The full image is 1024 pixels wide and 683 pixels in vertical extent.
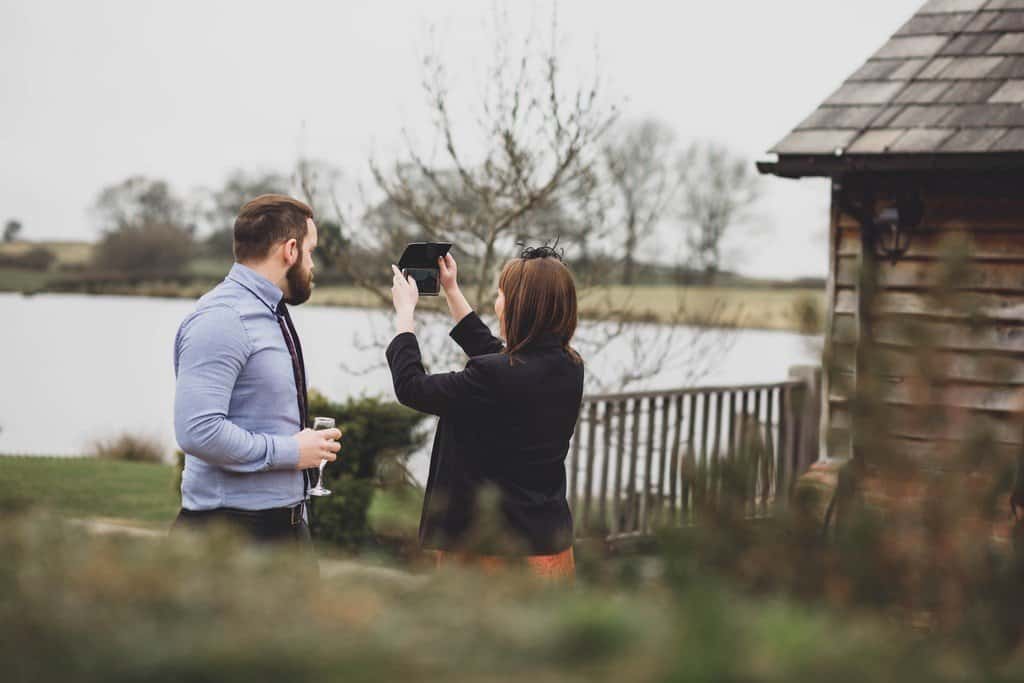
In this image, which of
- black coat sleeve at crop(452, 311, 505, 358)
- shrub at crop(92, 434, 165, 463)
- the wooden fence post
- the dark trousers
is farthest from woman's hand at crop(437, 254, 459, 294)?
shrub at crop(92, 434, 165, 463)

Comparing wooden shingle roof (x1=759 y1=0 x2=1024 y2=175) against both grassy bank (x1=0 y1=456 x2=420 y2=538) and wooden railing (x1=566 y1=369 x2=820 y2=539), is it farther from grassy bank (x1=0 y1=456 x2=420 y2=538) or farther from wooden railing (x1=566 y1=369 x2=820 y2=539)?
grassy bank (x1=0 y1=456 x2=420 y2=538)

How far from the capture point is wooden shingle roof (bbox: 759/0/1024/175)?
6.69 metres

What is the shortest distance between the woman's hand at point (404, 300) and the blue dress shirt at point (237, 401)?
0.43 metres

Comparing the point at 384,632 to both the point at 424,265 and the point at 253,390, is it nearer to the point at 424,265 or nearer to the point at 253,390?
the point at 253,390

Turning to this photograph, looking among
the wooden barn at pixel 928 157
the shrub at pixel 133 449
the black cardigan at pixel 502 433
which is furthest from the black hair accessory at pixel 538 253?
the shrub at pixel 133 449

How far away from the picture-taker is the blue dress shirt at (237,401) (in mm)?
3303

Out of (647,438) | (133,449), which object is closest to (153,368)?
(133,449)

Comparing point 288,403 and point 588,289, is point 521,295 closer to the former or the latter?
point 288,403

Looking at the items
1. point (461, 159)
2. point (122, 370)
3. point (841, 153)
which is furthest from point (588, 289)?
point (122, 370)

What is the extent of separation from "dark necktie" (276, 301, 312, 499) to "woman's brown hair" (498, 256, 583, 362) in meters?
0.67

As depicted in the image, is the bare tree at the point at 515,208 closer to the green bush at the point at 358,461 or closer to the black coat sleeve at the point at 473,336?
the green bush at the point at 358,461

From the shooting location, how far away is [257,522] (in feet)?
11.3

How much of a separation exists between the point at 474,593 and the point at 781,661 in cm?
47

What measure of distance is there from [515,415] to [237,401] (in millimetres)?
858
